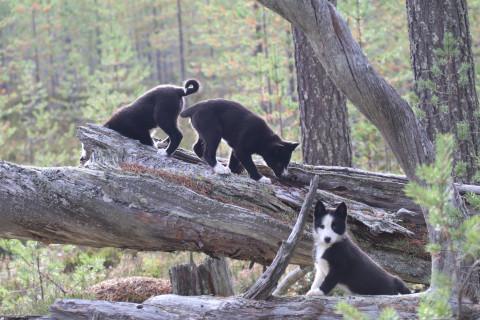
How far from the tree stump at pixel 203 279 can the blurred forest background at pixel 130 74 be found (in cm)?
202

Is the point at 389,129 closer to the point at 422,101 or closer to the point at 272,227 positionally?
the point at 272,227

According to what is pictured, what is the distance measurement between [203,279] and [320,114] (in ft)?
12.5

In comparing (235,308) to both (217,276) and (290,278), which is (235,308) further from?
(290,278)

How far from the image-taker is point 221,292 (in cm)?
674

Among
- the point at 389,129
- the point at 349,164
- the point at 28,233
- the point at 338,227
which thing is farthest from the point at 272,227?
the point at 349,164

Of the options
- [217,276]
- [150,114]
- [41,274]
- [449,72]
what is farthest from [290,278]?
[41,274]

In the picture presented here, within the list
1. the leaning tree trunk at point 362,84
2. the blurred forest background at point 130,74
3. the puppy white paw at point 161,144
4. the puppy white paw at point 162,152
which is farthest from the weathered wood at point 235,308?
the blurred forest background at point 130,74

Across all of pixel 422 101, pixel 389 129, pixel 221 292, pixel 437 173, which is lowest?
pixel 221 292

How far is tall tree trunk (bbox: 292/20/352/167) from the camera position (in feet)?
28.9

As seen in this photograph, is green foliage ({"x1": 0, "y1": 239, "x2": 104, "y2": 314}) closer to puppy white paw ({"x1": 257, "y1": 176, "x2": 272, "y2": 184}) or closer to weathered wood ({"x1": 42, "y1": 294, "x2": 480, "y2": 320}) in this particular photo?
weathered wood ({"x1": 42, "y1": 294, "x2": 480, "y2": 320})

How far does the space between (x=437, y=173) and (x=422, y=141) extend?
2.17 m

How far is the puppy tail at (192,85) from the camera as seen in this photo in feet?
23.8

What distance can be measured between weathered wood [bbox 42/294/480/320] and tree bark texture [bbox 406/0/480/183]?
2.87 m

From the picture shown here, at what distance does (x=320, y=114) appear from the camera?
886 cm
